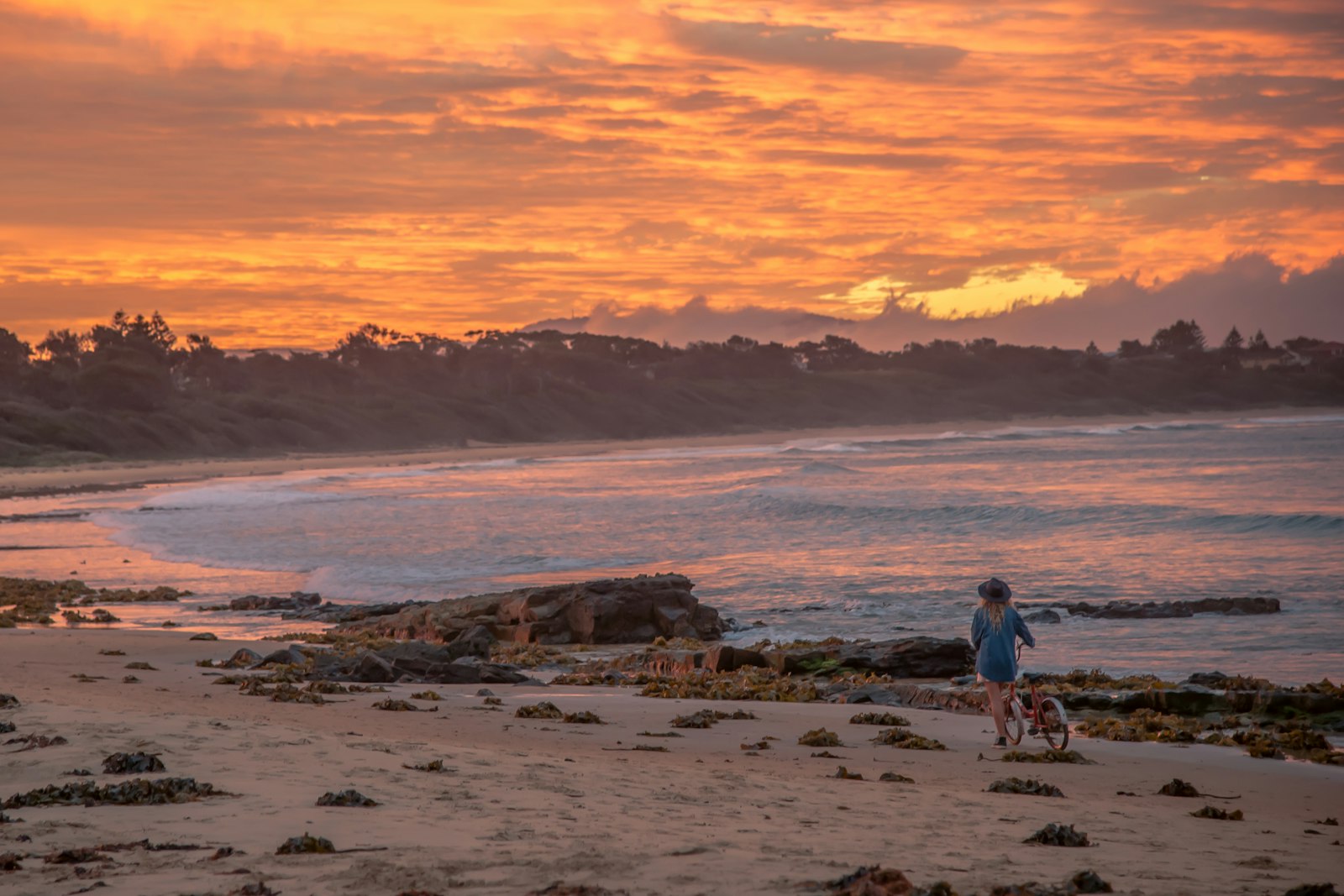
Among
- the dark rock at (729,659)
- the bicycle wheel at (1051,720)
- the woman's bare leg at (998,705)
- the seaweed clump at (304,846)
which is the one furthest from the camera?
the dark rock at (729,659)

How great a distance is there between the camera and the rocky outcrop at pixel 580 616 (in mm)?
18047

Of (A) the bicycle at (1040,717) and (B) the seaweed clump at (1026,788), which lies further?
(A) the bicycle at (1040,717)

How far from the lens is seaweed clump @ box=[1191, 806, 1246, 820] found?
769cm

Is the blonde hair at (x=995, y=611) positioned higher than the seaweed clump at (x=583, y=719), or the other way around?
the blonde hair at (x=995, y=611)

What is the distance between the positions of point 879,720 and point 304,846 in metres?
6.56

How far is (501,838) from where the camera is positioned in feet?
20.5

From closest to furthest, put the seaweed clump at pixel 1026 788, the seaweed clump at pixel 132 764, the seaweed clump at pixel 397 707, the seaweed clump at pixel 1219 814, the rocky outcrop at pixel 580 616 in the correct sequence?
the seaweed clump at pixel 132 764
the seaweed clump at pixel 1219 814
the seaweed clump at pixel 1026 788
the seaweed clump at pixel 397 707
the rocky outcrop at pixel 580 616

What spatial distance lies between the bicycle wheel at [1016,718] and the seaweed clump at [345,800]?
552cm

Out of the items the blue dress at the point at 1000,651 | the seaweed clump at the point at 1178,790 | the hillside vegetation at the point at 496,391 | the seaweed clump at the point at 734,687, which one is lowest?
the seaweed clump at the point at 734,687

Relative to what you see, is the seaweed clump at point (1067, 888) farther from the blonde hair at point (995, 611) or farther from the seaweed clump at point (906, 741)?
the blonde hair at point (995, 611)

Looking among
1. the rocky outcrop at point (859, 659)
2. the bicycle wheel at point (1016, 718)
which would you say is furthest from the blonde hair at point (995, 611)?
the rocky outcrop at point (859, 659)

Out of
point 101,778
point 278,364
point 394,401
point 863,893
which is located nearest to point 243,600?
point 101,778

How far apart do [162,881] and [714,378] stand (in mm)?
185898

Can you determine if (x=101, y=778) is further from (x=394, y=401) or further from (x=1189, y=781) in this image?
(x=394, y=401)
